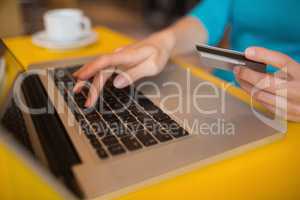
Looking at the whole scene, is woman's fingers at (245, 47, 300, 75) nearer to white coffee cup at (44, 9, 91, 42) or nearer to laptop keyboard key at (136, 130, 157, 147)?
laptop keyboard key at (136, 130, 157, 147)

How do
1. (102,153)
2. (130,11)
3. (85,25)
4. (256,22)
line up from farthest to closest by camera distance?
(130,11) → (85,25) → (256,22) → (102,153)

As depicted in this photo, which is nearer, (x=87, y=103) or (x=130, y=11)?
(x=87, y=103)

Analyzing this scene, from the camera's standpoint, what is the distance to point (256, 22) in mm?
729

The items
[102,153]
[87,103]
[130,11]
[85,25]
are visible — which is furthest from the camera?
[130,11]

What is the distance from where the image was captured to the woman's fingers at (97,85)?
46 cm

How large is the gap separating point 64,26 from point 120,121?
497 millimetres

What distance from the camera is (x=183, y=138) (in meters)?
0.37

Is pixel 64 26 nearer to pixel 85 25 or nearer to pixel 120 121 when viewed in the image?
pixel 85 25

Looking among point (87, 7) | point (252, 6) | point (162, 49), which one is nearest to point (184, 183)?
point (162, 49)

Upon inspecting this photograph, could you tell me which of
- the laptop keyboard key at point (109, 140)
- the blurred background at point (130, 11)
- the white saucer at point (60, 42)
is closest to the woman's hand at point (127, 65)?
the laptop keyboard key at point (109, 140)

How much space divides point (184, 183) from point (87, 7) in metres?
3.96

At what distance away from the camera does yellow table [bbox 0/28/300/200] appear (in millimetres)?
306

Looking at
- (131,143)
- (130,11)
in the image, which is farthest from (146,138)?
(130,11)

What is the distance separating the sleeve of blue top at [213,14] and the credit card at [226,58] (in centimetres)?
41
